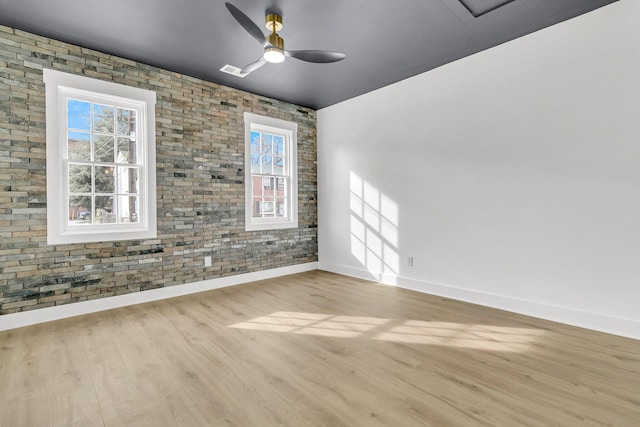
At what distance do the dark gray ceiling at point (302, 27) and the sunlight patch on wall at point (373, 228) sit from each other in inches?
69.9

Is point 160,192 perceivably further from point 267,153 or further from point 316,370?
point 316,370

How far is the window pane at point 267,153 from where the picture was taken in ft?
17.2

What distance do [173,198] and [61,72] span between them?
174 cm

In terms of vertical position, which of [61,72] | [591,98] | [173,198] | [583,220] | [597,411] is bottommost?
[597,411]

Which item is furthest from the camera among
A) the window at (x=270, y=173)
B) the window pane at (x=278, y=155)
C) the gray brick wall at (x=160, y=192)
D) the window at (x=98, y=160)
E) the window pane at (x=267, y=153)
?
the window pane at (x=278, y=155)

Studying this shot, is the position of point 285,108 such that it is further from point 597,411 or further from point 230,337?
point 597,411


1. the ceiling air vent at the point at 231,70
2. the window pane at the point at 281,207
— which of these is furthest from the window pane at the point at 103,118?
the window pane at the point at 281,207

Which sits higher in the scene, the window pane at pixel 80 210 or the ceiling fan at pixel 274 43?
the ceiling fan at pixel 274 43

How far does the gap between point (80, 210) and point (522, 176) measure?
494cm

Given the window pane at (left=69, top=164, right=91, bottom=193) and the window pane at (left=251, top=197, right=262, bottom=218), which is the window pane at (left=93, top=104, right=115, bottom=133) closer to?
the window pane at (left=69, top=164, right=91, bottom=193)

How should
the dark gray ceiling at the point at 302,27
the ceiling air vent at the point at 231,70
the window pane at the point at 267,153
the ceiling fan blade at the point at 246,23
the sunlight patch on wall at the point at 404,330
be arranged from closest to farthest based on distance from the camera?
the ceiling fan blade at the point at 246,23
the sunlight patch on wall at the point at 404,330
the dark gray ceiling at the point at 302,27
the ceiling air vent at the point at 231,70
the window pane at the point at 267,153

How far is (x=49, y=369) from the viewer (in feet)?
7.54

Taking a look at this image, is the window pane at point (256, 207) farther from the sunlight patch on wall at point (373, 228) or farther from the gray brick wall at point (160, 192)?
the sunlight patch on wall at point (373, 228)

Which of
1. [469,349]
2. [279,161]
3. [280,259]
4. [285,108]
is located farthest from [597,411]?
[285,108]
